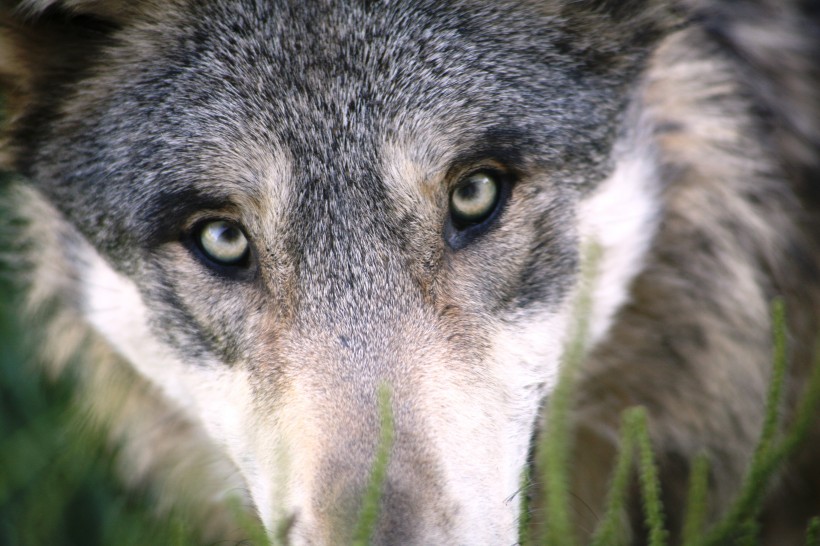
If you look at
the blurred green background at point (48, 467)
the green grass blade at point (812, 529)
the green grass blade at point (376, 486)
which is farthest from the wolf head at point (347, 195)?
the blurred green background at point (48, 467)

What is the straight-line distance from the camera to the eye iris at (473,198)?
6.89 feet

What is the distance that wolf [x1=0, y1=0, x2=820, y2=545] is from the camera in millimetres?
1912

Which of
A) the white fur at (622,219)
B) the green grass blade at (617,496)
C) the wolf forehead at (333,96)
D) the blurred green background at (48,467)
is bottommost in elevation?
the blurred green background at (48,467)

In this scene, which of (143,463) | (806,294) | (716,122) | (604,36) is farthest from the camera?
(143,463)

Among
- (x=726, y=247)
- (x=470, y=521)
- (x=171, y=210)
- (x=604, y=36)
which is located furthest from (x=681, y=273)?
(x=171, y=210)

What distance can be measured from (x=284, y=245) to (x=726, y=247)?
1281mm

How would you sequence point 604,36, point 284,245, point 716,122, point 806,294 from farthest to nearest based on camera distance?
point 806,294, point 716,122, point 604,36, point 284,245

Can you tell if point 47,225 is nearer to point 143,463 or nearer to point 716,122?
point 143,463

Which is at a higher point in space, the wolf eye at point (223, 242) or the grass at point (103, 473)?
the wolf eye at point (223, 242)

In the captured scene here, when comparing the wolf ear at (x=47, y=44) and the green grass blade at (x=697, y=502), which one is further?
the wolf ear at (x=47, y=44)

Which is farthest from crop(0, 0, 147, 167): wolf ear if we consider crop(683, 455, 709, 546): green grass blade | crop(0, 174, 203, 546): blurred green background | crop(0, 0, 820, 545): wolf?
crop(683, 455, 709, 546): green grass blade

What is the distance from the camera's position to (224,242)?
217 cm

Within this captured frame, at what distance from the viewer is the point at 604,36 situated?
7.32 feet

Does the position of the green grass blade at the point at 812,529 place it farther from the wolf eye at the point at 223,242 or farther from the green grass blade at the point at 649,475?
the wolf eye at the point at 223,242
